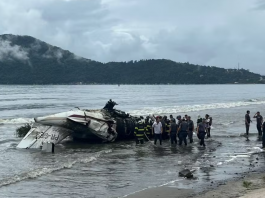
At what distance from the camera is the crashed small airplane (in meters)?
22.3

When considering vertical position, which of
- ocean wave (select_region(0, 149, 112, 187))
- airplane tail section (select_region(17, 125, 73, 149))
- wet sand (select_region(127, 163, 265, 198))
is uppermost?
airplane tail section (select_region(17, 125, 73, 149))

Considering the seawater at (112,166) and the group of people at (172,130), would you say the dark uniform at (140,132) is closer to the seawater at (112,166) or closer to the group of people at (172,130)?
the group of people at (172,130)

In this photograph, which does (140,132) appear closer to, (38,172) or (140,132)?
(140,132)

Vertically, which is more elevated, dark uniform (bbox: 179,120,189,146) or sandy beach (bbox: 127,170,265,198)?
dark uniform (bbox: 179,120,189,146)

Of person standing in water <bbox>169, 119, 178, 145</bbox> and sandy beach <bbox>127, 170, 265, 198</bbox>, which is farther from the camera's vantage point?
person standing in water <bbox>169, 119, 178, 145</bbox>

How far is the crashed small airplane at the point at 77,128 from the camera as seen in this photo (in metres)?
22.3

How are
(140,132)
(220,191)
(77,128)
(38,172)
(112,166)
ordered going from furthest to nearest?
1. (77,128)
2. (140,132)
3. (112,166)
4. (38,172)
5. (220,191)

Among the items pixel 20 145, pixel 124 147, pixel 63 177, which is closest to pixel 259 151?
pixel 124 147

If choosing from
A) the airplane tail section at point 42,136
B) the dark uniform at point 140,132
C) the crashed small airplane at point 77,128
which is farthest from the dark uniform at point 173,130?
the airplane tail section at point 42,136

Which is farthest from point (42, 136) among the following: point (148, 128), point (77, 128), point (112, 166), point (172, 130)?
point (112, 166)

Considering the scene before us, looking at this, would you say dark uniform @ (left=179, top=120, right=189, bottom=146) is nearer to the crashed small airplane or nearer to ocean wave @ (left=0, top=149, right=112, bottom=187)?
the crashed small airplane

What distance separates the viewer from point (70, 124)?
22.6 metres

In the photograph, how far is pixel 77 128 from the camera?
75.2 ft

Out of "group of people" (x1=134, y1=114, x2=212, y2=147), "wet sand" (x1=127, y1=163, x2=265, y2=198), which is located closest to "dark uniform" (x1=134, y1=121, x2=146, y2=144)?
"group of people" (x1=134, y1=114, x2=212, y2=147)
